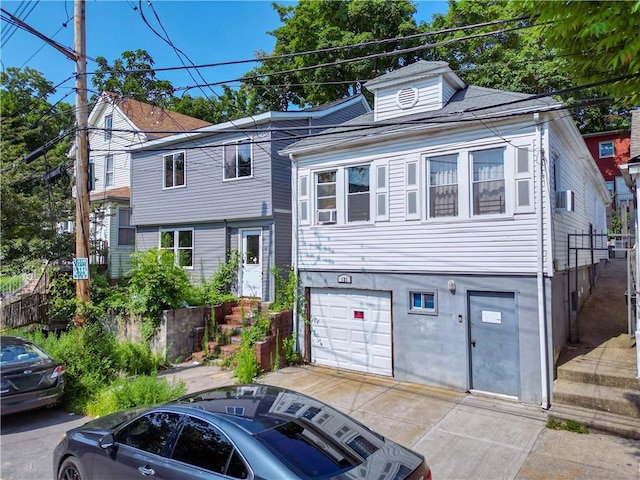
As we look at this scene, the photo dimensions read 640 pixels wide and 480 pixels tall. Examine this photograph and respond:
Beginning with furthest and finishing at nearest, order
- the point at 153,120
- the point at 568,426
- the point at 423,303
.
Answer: the point at 153,120, the point at 423,303, the point at 568,426

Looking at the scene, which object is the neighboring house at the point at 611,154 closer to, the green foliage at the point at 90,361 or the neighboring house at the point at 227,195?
the neighboring house at the point at 227,195

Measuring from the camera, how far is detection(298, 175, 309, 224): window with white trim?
11227 millimetres

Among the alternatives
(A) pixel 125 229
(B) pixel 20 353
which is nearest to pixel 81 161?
(B) pixel 20 353

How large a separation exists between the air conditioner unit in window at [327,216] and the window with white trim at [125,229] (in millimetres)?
12083

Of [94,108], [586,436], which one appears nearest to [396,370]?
[586,436]

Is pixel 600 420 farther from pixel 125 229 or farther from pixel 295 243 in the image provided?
pixel 125 229

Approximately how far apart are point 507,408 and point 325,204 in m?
6.22

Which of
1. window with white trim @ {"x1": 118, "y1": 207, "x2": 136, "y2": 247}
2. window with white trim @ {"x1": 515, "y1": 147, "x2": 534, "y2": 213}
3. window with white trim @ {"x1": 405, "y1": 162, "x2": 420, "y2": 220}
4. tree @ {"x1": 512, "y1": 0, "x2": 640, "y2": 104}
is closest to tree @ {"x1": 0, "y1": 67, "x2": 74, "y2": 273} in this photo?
window with white trim @ {"x1": 118, "y1": 207, "x2": 136, "y2": 247}

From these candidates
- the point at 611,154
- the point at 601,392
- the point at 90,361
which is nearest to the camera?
the point at 601,392

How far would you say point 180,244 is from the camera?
52.5ft

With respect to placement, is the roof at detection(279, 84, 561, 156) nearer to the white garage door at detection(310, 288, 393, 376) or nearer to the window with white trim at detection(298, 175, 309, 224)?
the window with white trim at detection(298, 175, 309, 224)

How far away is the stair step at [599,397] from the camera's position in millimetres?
6840

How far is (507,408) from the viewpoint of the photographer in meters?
7.72

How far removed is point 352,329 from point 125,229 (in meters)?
13.9
